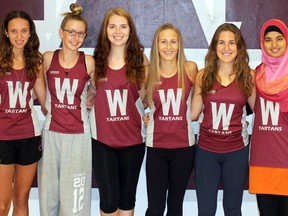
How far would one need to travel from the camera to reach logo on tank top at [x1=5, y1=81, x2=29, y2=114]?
2461 millimetres

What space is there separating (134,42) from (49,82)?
0.54 metres

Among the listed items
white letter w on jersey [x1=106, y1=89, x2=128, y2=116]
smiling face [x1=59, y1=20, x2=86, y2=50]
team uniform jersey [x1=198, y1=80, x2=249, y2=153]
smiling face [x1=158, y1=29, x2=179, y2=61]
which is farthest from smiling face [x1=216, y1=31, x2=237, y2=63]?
smiling face [x1=59, y1=20, x2=86, y2=50]

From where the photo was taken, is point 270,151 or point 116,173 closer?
point 270,151

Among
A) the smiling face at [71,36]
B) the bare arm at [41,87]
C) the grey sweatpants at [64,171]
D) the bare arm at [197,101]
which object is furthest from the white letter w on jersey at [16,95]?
the bare arm at [197,101]

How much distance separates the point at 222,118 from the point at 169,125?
0.97ft

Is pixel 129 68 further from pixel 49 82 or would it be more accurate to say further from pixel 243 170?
pixel 243 170

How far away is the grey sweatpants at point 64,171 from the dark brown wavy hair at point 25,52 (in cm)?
38

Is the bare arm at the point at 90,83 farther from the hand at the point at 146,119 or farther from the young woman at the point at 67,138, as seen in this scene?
the hand at the point at 146,119

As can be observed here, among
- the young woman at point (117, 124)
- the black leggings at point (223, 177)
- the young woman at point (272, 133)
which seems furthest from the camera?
the young woman at point (117, 124)

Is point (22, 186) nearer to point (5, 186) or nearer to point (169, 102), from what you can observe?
point (5, 186)

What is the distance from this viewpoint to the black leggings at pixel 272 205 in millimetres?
2314

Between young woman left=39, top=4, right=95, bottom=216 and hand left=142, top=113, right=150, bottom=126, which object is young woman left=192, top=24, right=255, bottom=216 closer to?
hand left=142, top=113, right=150, bottom=126

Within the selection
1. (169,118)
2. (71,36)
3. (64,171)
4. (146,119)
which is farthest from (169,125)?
(71,36)

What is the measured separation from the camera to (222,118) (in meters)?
2.43
